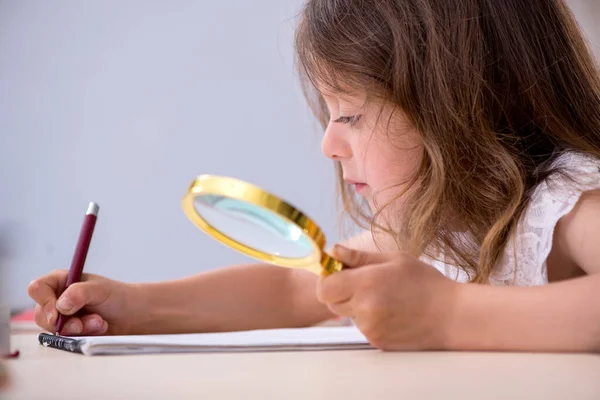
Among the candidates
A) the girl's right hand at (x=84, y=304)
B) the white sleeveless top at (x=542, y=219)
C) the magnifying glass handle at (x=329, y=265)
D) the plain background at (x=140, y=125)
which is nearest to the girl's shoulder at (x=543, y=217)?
the white sleeveless top at (x=542, y=219)

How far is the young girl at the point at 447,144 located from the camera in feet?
2.91

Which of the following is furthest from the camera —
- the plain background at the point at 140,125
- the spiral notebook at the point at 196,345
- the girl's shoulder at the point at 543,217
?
the plain background at the point at 140,125

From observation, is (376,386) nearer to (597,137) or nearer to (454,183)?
(454,183)

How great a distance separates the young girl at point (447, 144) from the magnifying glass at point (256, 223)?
0.29 m

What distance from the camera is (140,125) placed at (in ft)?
8.40

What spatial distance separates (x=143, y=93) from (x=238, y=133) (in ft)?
1.20

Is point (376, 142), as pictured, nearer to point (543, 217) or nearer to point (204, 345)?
point (543, 217)

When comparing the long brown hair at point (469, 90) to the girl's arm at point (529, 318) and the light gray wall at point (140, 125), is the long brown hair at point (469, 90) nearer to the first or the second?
the girl's arm at point (529, 318)

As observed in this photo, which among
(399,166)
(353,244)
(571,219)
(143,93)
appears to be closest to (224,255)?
(143,93)

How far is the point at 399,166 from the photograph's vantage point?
1000 mm

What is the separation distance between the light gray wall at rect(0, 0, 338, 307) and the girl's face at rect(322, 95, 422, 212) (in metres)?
1.45

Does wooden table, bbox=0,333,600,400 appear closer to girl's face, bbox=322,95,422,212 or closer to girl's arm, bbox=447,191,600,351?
girl's arm, bbox=447,191,600,351

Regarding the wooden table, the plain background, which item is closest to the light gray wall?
the plain background

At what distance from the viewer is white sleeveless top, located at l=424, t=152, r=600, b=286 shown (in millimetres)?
811
